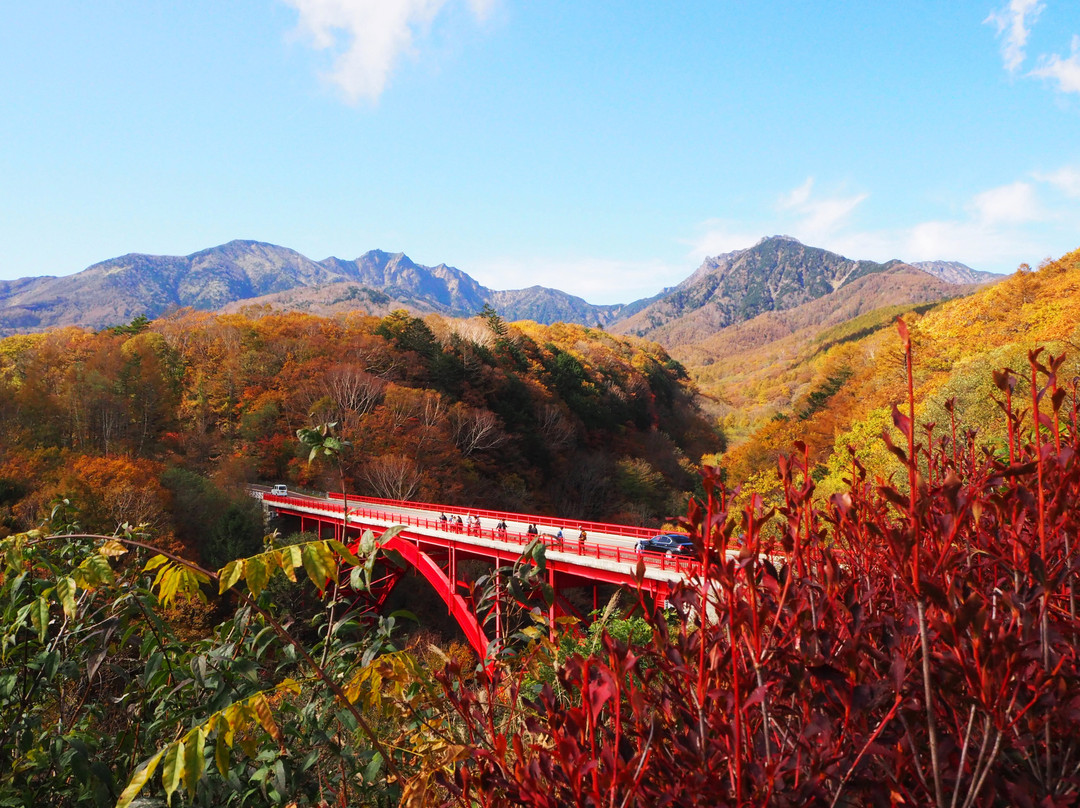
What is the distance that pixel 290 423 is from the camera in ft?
108

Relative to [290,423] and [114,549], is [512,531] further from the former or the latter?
[290,423]

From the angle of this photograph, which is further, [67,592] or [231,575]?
[67,592]

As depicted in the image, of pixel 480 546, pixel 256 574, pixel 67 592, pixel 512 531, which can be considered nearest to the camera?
pixel 256 574

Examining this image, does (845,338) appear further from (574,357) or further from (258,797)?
(258,797)

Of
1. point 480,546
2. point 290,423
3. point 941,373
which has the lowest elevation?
point 480,546

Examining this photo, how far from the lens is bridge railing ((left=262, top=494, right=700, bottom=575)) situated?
1145 centimetres

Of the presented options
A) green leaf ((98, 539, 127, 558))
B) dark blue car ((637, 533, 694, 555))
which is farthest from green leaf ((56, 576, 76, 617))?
dark blue car ((637, 533, 694, 555))

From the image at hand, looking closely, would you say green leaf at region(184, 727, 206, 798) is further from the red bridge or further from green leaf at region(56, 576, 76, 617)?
the red bridge

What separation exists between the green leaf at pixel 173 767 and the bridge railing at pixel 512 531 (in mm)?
2443

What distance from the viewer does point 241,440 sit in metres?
32.3

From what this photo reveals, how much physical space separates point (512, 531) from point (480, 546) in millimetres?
2984

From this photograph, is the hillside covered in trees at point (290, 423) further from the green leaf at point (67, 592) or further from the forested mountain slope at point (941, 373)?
the green leaf at point (67, 592)

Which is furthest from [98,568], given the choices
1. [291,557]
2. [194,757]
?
[194,757]

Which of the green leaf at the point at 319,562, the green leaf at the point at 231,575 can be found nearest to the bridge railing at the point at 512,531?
the green leaf at the point at 319,562
